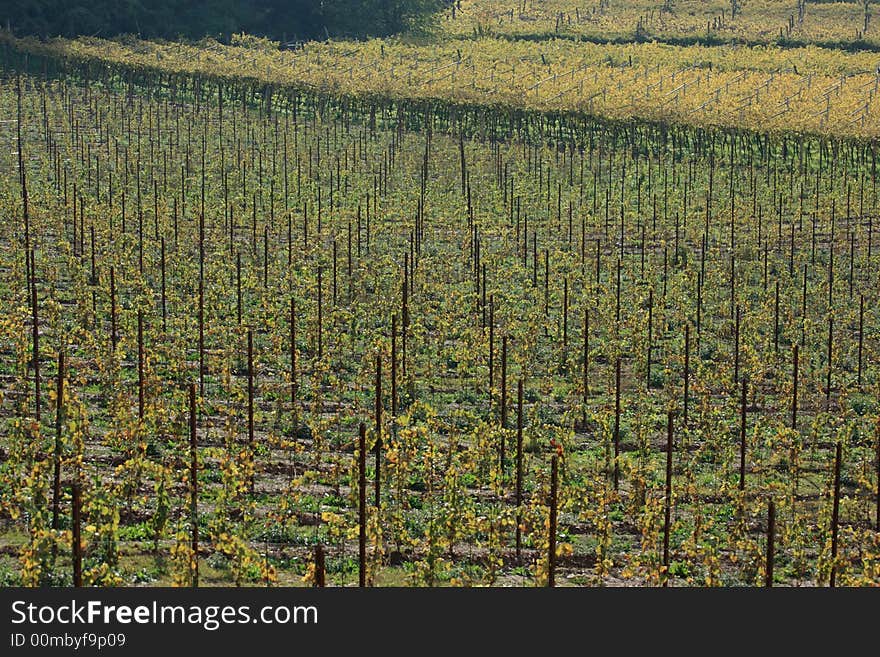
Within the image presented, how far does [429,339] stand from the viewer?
2522 cm

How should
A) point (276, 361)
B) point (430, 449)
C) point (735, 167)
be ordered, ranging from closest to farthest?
point (430, 449) < point (276, 361) < point (735, 167)

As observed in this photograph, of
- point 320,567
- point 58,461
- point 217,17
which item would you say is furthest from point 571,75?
point 320,567

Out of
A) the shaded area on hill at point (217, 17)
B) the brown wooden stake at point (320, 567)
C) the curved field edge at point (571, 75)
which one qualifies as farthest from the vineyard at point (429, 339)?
the shaded area on hill at point (217, 17)

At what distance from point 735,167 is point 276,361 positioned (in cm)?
2462

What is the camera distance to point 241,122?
48.1 meters

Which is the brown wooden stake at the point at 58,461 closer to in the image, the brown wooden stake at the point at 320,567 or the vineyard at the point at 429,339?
the vineyard at the point at 429,339

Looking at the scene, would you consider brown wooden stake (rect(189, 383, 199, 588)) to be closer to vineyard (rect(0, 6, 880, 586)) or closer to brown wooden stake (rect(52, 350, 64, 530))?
vineyard (rect(0, 6, 880, 586))

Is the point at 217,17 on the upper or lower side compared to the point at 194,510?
upper

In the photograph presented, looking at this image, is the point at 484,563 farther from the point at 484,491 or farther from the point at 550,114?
the point at 550,114

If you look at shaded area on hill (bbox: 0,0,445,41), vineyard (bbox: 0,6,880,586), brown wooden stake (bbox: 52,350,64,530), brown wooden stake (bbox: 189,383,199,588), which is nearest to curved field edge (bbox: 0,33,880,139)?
vineyard (bbox: 0,6,880,586)

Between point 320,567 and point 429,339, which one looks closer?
point 320,567

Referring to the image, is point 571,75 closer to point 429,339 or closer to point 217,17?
point 217,17

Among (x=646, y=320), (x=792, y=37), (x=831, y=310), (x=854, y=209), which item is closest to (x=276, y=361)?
(x=646, y=320)

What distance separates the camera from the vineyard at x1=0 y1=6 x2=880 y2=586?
1619 centimetres
